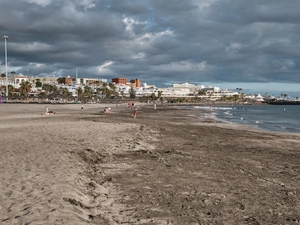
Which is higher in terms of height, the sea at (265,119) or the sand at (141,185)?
the sand at (141,185)

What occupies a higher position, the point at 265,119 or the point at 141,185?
the point at 141,185

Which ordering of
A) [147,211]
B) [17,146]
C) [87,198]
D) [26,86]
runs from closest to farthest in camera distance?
[147,211] < [87,198] < [17,146] < [26,86]

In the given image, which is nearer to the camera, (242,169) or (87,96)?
(242,169)

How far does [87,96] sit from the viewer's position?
142 m

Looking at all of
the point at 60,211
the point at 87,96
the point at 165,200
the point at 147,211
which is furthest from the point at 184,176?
the point at 87,96

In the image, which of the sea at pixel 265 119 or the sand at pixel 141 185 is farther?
the sea at pixel 265 119

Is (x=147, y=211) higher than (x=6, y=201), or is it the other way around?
(x=6, y=201)

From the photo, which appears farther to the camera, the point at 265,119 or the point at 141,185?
the point at 265,119

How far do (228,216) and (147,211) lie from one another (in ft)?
5.68

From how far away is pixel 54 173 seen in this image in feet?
25.8

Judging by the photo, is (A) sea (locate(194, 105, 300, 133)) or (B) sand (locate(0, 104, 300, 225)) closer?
(B) sand (locate(0, 104, 300, 225))

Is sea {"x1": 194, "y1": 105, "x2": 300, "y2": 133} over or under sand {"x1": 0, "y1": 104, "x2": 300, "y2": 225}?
under

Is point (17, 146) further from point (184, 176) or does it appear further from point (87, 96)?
point (87, 96)

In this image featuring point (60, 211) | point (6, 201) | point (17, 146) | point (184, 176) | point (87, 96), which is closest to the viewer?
point (60, 211)
